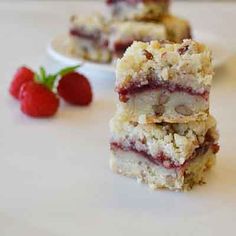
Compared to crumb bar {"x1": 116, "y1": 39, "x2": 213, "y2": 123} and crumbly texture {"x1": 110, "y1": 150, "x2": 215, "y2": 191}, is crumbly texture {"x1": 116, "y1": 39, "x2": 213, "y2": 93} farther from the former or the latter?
crumbly texture {"x1": 110, "y1": 150, "x2": 215, "y2": 191}

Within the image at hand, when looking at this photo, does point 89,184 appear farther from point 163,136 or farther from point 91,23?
point 91,23

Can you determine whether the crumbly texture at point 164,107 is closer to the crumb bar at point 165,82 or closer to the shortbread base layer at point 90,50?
the crumb bar at point 165,82

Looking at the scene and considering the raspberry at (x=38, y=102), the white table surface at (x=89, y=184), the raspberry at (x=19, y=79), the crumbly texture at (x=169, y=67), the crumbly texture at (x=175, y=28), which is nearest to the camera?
the white table surface at (x=89, y=184)

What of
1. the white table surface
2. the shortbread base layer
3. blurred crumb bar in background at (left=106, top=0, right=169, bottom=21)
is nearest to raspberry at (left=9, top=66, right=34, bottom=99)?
the white table surface

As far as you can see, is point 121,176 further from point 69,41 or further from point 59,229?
point 69,41

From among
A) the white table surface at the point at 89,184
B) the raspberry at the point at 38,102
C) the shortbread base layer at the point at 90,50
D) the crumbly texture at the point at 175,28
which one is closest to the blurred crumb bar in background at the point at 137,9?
the crumbly texture at the point at 175,28
